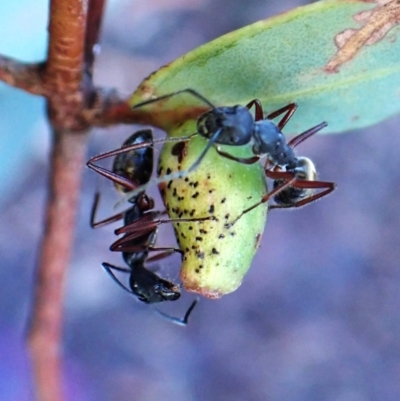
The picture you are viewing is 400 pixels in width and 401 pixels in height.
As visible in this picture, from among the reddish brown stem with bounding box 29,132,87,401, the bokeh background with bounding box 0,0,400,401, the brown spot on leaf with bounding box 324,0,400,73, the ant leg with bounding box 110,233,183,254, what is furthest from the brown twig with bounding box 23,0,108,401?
the bokeh background with bounding box 0,0,400,401

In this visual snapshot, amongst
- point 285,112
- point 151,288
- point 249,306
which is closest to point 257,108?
point 285,112

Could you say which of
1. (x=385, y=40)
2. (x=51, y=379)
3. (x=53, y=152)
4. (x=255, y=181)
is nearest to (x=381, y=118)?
(x=385, y=40)

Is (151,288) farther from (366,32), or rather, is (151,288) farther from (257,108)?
(366,32)

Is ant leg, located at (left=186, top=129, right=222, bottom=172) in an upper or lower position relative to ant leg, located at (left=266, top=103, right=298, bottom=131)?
lower

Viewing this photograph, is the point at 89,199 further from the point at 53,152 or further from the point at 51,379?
the point at 53,152

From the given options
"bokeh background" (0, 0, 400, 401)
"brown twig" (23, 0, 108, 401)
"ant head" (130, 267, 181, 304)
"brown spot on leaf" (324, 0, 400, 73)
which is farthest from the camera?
"bokeh background" (0, 0, 400, 401)

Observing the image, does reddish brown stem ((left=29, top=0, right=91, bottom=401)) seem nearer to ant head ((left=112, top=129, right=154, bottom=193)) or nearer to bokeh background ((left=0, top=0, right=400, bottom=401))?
ant head ((left=112, top=129, right=154, bottom=193))

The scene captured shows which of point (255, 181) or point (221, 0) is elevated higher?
A: point (221, 0)
